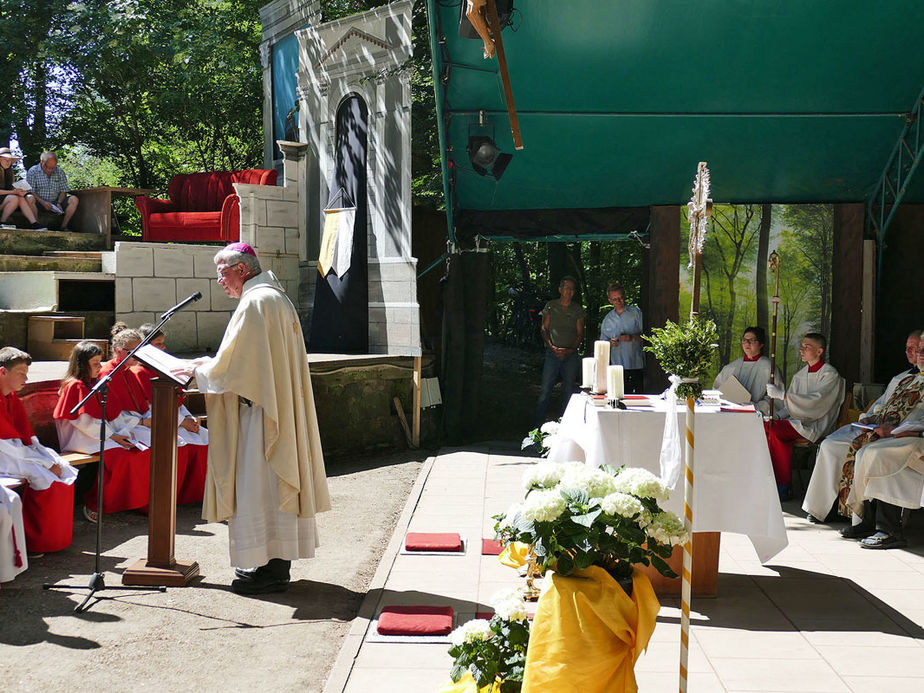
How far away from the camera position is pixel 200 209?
41.1 feet

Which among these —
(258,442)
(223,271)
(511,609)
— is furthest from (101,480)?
(511,609)

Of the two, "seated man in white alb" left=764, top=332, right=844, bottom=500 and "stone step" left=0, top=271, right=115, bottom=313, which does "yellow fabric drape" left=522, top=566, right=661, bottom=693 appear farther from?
"stone step" left=0, top=271, right=115, bottom=313

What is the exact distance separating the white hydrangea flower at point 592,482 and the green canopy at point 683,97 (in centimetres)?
589

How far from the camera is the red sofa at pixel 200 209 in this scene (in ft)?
39.3

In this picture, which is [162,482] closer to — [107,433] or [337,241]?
[107,433]

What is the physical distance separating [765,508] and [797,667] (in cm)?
110

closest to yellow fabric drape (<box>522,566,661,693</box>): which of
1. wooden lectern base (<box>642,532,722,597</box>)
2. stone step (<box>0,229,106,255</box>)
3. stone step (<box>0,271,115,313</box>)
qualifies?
wooden lectern base (<box>642,532,722,597</box>)

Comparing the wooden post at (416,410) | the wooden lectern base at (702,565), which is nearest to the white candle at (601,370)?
the wooden lectern base at (702,565)

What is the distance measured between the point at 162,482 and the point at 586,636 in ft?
10.5

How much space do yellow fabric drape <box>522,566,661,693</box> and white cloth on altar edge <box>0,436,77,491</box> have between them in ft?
13.1

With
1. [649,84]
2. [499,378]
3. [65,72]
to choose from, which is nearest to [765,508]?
[649,84]

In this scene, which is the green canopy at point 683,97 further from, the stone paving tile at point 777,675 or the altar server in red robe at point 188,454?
the stone paving tile at point 777,675

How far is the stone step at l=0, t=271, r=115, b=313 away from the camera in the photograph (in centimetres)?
995

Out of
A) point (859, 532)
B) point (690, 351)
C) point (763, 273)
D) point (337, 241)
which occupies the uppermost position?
point (337, 241)
